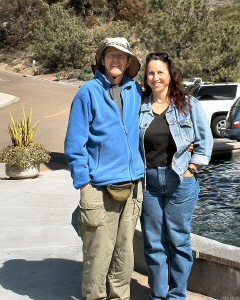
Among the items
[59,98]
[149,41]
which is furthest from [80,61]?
[59,98]

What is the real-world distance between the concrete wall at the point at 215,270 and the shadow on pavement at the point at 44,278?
3.24 feet

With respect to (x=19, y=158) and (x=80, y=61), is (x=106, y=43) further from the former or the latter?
(x=80, y=61)

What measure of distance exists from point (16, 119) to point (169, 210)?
1811 cm

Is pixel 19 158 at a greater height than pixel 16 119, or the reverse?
pixel 19 158

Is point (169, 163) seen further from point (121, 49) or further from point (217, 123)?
point (217, 123)

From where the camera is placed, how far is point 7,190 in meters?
8.40

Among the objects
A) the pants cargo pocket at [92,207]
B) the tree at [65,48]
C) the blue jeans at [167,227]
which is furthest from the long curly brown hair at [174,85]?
the tree at [65,48]

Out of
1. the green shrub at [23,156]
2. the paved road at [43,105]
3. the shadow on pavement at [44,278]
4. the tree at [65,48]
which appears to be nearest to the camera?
the shadow on pavement at [44,278]

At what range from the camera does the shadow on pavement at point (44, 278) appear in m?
4.05

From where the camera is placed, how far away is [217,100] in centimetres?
1549

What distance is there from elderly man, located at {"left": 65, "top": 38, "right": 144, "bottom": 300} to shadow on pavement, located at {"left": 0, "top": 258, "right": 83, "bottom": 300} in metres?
0.65

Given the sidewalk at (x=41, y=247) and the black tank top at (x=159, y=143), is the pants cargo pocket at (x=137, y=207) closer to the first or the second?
the black tank top at (x=159, y=143)

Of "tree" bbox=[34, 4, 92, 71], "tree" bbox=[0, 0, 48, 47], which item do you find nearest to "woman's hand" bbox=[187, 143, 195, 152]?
"tree" bbox=[34, 4, 92, 71]

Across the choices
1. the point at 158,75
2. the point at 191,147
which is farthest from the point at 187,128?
the point at 158,75
